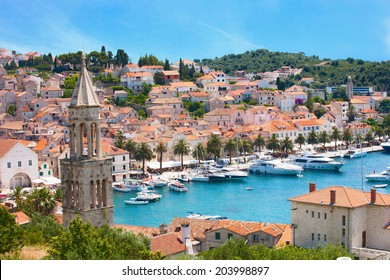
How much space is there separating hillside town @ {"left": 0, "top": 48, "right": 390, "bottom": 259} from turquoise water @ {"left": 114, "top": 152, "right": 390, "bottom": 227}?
2.70 m

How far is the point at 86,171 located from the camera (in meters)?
9.29

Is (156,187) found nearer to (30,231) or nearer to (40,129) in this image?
(40,129)

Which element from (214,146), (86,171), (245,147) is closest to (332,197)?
(86,171)

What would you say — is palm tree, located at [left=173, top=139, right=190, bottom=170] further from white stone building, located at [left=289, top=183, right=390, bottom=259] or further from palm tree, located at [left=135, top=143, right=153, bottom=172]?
white stone building, located at [left=289, top=183, right=390, bottom=259]

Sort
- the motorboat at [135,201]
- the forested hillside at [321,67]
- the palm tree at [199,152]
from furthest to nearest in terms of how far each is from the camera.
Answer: the forested hillside at [321,67] → the palm tree at [199,152] → the motorboat at [135,201]

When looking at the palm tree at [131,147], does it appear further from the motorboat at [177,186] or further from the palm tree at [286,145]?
the palm tree at [286,145]

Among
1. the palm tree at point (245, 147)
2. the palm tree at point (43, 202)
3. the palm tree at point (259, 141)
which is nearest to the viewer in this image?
the palm tree at point (43, 202)

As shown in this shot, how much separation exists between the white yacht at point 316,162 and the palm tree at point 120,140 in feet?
27.0

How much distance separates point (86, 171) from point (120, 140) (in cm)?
2308

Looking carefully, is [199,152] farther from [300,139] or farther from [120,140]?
[300,139]

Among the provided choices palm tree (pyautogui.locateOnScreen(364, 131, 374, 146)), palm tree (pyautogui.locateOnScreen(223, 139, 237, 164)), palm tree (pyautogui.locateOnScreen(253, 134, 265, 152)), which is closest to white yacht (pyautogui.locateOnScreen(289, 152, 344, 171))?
palm tree (pyautogui.locateOnScreen(223, 139, 237, 164))

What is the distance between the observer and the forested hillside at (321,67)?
6178 cm

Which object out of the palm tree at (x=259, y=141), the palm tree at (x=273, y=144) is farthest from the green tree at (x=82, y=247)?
the palm tree at (x=259, y=141)

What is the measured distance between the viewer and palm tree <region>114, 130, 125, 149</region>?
3195cm
